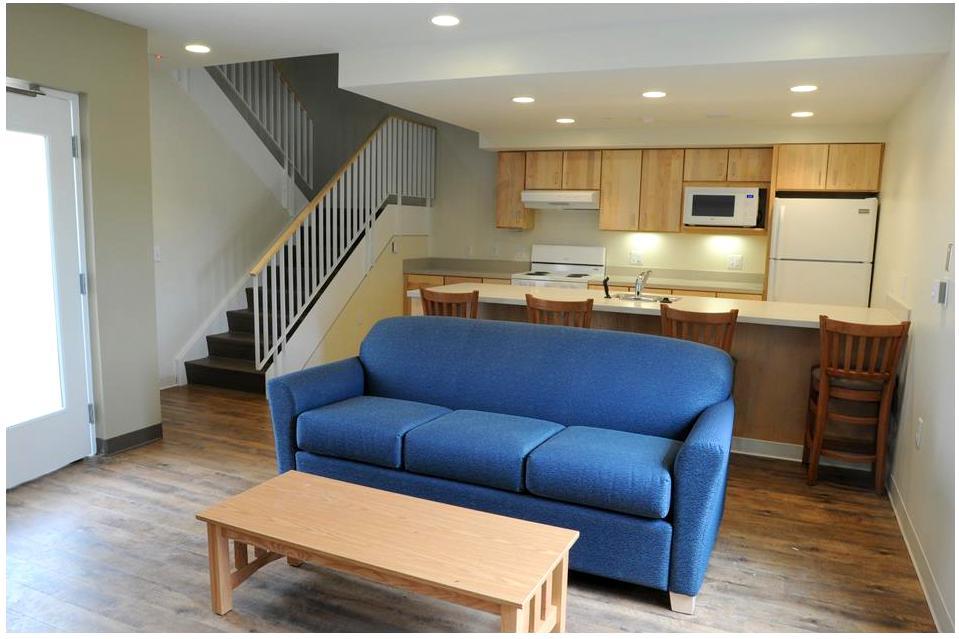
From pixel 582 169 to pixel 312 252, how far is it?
2.78 meters

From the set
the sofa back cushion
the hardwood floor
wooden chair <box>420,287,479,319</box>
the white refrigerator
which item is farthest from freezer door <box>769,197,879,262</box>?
the sofa back cushion

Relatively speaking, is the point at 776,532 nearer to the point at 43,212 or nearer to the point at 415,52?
the point at 415,52

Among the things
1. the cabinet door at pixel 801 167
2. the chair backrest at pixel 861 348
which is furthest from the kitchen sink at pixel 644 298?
the cabinet door at pixel 801 167

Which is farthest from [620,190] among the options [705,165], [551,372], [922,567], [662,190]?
[922,567]

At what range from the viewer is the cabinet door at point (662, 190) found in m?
6.46

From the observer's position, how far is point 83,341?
12.9 ft

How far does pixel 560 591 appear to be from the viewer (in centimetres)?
224

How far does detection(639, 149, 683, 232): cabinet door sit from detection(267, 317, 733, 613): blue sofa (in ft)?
11.5

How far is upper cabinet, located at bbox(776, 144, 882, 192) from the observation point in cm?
563

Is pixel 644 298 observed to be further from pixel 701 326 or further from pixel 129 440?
pixel 129 440

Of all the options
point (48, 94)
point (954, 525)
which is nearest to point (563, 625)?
point (954, 525)

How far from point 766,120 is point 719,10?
2455 mm

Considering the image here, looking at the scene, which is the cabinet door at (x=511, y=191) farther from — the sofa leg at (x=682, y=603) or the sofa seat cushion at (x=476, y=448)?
the sofa leg at (x=682, y=603)

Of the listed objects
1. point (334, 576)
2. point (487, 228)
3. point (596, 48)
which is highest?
point (596, 48)
